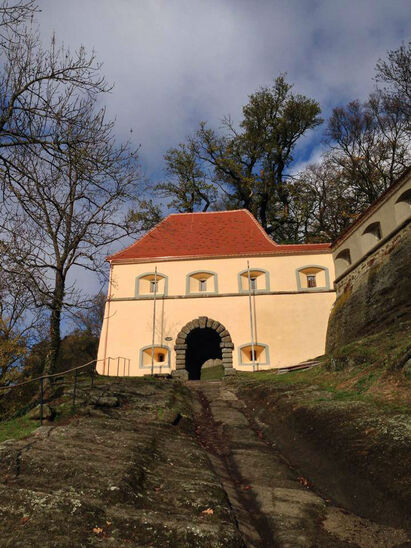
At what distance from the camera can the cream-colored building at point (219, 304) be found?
57.9 feet

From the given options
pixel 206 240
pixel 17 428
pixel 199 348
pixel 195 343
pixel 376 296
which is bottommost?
pixel 17 428

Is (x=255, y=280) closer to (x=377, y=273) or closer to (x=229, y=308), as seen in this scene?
(x=229, y=308)

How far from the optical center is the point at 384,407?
6.14m

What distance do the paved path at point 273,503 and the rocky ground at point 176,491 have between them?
16mm

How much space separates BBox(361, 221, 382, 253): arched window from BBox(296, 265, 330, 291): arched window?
3323 millimetres

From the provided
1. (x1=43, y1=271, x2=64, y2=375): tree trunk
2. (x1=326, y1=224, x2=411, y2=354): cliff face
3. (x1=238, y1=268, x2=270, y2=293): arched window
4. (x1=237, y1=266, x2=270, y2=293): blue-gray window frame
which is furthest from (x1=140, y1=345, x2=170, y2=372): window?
(x1=326, y1=224, x2=411, y2=354): cliff face

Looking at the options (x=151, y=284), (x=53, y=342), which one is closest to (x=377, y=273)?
(x=151, y=284)

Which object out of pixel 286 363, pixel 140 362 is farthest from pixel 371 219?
pixel 140 362

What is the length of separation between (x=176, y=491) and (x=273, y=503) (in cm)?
117

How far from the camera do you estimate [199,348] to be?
21.1m

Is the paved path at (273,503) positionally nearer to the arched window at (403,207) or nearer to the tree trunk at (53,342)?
the tree trunk at (53,342)

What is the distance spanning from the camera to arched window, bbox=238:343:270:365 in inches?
690

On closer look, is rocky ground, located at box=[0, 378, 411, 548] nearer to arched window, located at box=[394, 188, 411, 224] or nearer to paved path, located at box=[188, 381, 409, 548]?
paved path, located at box=[188, 381, 409, 548]

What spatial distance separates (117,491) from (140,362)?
1374cm
